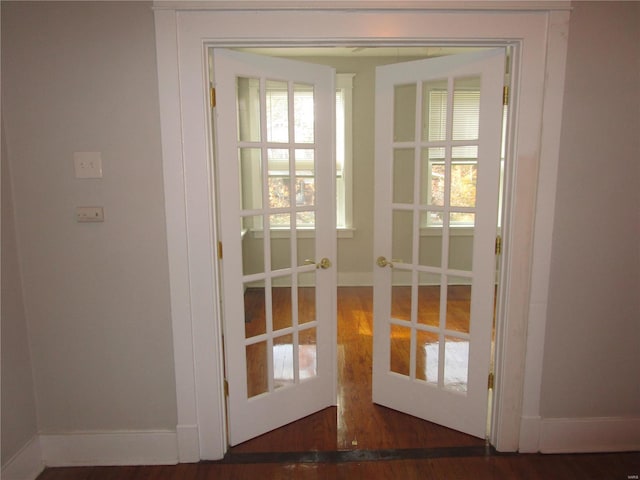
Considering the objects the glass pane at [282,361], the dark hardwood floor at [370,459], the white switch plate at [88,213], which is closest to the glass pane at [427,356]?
the dark hardwood floor at [370,459]

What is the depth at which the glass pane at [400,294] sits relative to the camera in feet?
7.83

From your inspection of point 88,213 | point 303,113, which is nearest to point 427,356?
point 303,113

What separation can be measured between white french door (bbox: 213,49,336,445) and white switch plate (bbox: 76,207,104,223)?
0.56 m

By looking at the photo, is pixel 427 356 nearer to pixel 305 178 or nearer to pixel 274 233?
pixel 274 233

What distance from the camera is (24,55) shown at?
186 centimetres

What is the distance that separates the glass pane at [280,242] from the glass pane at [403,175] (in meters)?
0.63

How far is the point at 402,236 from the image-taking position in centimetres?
235

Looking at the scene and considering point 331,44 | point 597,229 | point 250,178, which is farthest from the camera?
point 250,178

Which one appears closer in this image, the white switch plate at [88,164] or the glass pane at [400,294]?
the white switch plate at [88,164]

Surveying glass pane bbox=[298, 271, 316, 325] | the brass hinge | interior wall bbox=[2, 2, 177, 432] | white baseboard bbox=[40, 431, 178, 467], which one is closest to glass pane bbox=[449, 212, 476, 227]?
the brass hinge

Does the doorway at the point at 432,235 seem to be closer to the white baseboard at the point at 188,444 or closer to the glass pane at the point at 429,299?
the glass pane at the point at 429,299

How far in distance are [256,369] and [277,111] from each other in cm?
139

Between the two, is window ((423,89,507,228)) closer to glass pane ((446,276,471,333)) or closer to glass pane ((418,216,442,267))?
glass pane ((418,216,442,267))

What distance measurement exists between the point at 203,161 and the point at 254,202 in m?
0.35
